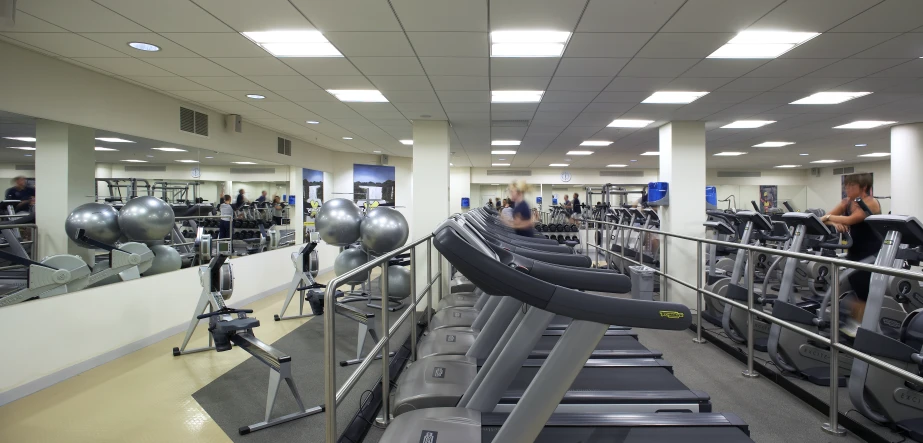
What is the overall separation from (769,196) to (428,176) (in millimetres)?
14424

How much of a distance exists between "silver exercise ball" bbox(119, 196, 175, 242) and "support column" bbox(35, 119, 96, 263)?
14.0 inches

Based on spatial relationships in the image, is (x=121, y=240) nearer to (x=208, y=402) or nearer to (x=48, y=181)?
(x=48, y=181)

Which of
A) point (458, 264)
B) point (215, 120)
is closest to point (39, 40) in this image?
point (215, 120)

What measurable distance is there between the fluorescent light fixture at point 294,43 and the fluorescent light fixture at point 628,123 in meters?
4.45

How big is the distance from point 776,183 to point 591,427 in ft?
54.7

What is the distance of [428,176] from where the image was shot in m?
6.59

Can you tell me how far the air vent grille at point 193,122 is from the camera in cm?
546

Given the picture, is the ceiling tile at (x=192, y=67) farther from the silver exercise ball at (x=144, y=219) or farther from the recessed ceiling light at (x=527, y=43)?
the recessed ceiling light at (x=527, y=43)

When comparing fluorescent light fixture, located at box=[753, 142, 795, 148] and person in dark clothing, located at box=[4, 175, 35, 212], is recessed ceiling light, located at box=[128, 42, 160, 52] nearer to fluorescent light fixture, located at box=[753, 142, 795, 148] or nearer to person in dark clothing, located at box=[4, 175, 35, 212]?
person in dark clothing, located at box=[4, 175, 35, 212]

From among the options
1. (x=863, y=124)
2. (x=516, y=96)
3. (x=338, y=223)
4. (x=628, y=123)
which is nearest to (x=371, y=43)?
(x=516, y=96)

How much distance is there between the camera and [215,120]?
6.14 metres

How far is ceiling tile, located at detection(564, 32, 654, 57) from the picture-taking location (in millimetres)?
3299

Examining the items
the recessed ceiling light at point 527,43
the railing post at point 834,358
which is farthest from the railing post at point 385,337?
the railing post at point 834,358

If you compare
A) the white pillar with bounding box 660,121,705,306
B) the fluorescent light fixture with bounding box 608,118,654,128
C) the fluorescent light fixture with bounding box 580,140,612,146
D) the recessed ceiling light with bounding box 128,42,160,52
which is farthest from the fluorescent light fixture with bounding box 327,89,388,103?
the fluorescent light fixture with bounding box 580,140,612,146
